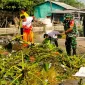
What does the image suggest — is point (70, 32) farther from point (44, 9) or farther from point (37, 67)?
point (44, 9)

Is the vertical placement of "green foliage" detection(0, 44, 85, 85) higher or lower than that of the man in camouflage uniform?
lower

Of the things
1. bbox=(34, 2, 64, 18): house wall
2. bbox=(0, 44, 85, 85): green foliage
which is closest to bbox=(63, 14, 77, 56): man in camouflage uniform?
bbox=(0, 44, 85, 85): green foliage

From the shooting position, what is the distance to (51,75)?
342 inches

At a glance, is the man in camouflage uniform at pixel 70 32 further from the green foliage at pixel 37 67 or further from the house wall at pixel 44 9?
the house wall at pixel 44 9

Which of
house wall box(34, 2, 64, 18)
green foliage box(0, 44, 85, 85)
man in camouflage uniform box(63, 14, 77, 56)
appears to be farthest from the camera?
house wall box(34, 2, 64, 18)

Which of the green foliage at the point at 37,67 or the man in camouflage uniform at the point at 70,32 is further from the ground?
the man in camouflage uniform at the point at 70,32

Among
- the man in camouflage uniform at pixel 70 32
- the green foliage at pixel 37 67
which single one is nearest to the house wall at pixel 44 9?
the man in camouflage uniform at pixel 70 32

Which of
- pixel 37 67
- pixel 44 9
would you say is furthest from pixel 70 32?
pixel 44 9

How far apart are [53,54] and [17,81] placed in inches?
103

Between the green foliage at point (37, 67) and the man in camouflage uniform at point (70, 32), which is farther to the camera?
the man in camouflage uniform at point (70, 32)

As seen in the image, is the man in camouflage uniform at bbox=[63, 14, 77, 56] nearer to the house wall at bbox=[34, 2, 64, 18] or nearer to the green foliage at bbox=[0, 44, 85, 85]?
the green foliage at bbox=[0, 44, 85, 85]

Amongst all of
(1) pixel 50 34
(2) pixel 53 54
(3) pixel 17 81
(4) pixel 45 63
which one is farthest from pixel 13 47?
(3) pixel 17 81

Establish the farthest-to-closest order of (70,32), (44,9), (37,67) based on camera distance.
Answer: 1. (44,9)
2. (70,32)
3. (37,67)

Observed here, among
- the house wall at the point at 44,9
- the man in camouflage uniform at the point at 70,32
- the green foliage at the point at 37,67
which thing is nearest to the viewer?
the green foliage at the point at 37,67
